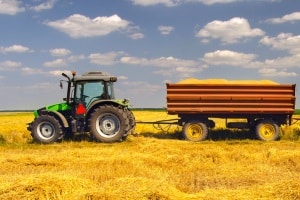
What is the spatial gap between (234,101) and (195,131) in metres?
1.62

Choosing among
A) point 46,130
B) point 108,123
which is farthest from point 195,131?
point 46,130

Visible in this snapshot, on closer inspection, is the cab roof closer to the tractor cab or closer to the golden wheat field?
the tractor cab

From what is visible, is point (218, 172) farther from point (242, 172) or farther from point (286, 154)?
point (286, 154)

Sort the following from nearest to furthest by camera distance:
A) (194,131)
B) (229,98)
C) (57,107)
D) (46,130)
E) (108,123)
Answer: (108,123) < (46,130) < (57,107) < (229,98) < (194,131)

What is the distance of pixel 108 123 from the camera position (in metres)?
14.2

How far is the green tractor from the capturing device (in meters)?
14.1

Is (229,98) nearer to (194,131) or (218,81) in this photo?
(218,81)

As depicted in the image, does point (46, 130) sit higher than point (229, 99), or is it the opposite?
point (229, 99)

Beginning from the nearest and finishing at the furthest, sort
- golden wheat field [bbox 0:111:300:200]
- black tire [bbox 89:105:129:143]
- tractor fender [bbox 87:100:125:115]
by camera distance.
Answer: golden wheat field [bbox 0:111:300:200] < black tire [bbox 89:105:129:143] < tractor fender [bbox 87:100:125:115]

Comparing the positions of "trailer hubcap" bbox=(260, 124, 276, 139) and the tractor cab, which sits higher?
the tractor cab

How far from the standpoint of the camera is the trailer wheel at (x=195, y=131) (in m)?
15.0

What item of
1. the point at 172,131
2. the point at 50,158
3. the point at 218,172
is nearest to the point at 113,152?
the point at 50,158

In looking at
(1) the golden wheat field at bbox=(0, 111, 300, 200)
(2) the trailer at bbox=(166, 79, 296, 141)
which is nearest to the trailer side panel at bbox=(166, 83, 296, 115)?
(2) the trailer at bbox=(166, 79, 296, 141)

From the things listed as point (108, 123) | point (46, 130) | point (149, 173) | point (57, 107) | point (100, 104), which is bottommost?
point (149, 173)
